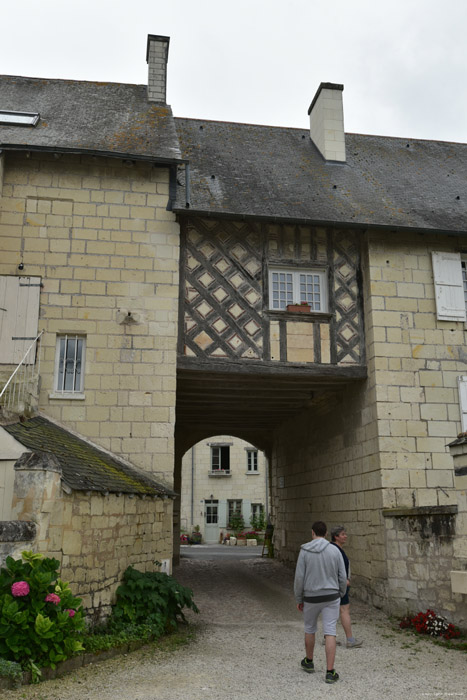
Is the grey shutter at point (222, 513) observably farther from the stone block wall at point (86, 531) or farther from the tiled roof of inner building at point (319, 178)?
the stone block wall at point (86, 531)

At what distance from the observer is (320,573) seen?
4.68m

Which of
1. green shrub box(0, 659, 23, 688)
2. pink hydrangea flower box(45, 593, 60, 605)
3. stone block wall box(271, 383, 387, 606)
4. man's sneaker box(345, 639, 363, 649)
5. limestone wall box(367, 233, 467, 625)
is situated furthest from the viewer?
stone block wall box(271, 383, 387, 606)

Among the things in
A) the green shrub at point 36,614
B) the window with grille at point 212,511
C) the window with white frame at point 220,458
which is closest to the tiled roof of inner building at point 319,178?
the green shrub at point 36,614

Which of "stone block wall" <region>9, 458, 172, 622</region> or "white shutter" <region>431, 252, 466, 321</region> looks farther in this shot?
"white shutter" <region>431, 252, 466, 321</region>

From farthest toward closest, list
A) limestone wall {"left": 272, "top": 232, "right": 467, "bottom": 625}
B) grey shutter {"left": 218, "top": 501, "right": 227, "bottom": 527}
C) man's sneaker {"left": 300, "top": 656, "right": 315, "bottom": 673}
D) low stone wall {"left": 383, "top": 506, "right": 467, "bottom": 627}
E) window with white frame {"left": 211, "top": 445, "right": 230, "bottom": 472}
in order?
window with white frame {"left": 211, "top": 445, "right": 230, "bottom": 472}, grey shutter {"left": 218, "top": 501, "right": 227, "bottom": 527}, limestone wall {"left": 272, "top": 232, "right": 467, "bottom": 625}, low stone wall {"left": 383, "top": 506, "right": 467, "bottom": 627}, man's sneaker {"left": 300, "top": 656, "right": 315, "bottom": 673}

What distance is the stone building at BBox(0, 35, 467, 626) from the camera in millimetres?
7977

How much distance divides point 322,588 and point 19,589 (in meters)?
2.22

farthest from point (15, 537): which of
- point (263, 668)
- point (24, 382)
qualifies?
point (24, 382)

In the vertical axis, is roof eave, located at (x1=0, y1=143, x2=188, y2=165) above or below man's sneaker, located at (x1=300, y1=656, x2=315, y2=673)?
above

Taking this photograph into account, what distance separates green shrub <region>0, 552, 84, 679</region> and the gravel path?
0.22 m

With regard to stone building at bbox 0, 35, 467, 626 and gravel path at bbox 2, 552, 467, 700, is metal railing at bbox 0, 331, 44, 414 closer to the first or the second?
stone building at bbox 0, 35, 467, 626

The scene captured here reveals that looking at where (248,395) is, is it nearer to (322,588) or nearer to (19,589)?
(322,588)

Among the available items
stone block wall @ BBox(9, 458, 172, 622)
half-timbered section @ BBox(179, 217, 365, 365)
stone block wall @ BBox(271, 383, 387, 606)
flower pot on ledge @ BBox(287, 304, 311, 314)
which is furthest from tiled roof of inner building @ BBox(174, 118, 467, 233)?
stone block wall @ BBox(9, 458, 172, 622)

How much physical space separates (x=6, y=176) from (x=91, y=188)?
3.72 feet
